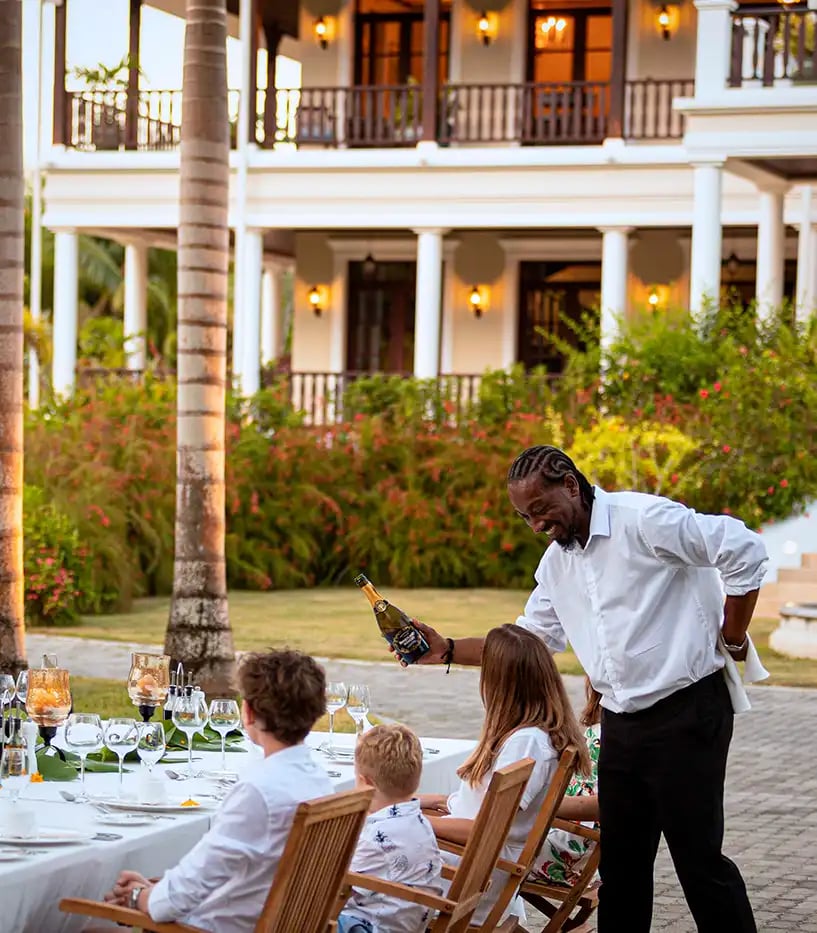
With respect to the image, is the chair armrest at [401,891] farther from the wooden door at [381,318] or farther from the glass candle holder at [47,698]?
the wooden door at [381,318]

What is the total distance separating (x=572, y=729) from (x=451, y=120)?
20354 millimetres

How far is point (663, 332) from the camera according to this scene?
66.2 feet

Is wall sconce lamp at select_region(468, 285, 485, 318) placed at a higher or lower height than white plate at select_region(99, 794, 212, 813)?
higher

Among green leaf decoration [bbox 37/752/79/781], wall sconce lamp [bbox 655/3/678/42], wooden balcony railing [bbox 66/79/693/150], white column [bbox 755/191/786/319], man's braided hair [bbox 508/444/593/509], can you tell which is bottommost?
green leaf decoration [bbox 37/752/79/781]

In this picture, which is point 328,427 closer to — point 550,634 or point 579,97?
point 579,97

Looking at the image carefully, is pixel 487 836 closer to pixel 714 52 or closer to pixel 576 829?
pixel 576 829

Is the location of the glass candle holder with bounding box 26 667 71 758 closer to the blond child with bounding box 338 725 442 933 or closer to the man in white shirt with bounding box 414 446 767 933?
the blond child with bounding box 338 725 442 933

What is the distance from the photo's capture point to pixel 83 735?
5176 millimetres

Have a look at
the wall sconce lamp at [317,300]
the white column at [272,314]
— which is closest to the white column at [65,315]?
the wall sconce lamp at [317,300]

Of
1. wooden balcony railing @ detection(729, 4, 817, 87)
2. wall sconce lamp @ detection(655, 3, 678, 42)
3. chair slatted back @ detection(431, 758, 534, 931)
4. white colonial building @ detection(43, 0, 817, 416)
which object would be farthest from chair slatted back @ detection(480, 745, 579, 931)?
wall sconce lamp @ detection(655, 3, 678, 42)

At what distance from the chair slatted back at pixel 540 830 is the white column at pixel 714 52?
16.4 metres

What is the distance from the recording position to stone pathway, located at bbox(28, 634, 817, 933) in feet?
23.0

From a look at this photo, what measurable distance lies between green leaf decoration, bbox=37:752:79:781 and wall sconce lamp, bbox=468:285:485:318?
69.8 ft

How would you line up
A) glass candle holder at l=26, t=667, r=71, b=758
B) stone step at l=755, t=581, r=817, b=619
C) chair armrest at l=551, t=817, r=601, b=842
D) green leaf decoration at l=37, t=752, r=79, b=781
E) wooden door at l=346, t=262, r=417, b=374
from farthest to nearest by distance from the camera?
wooden door at l=346, t=262, r=417, b=374 < stone step at l=755, t=581, r=817, b=619 < chair armrest at l=551, t=817, r=601, b=842 < green leaf decoration at l=37, t=752, r=79, b=781 < glass candle holder at l=26, t=667, r=71, b=758
